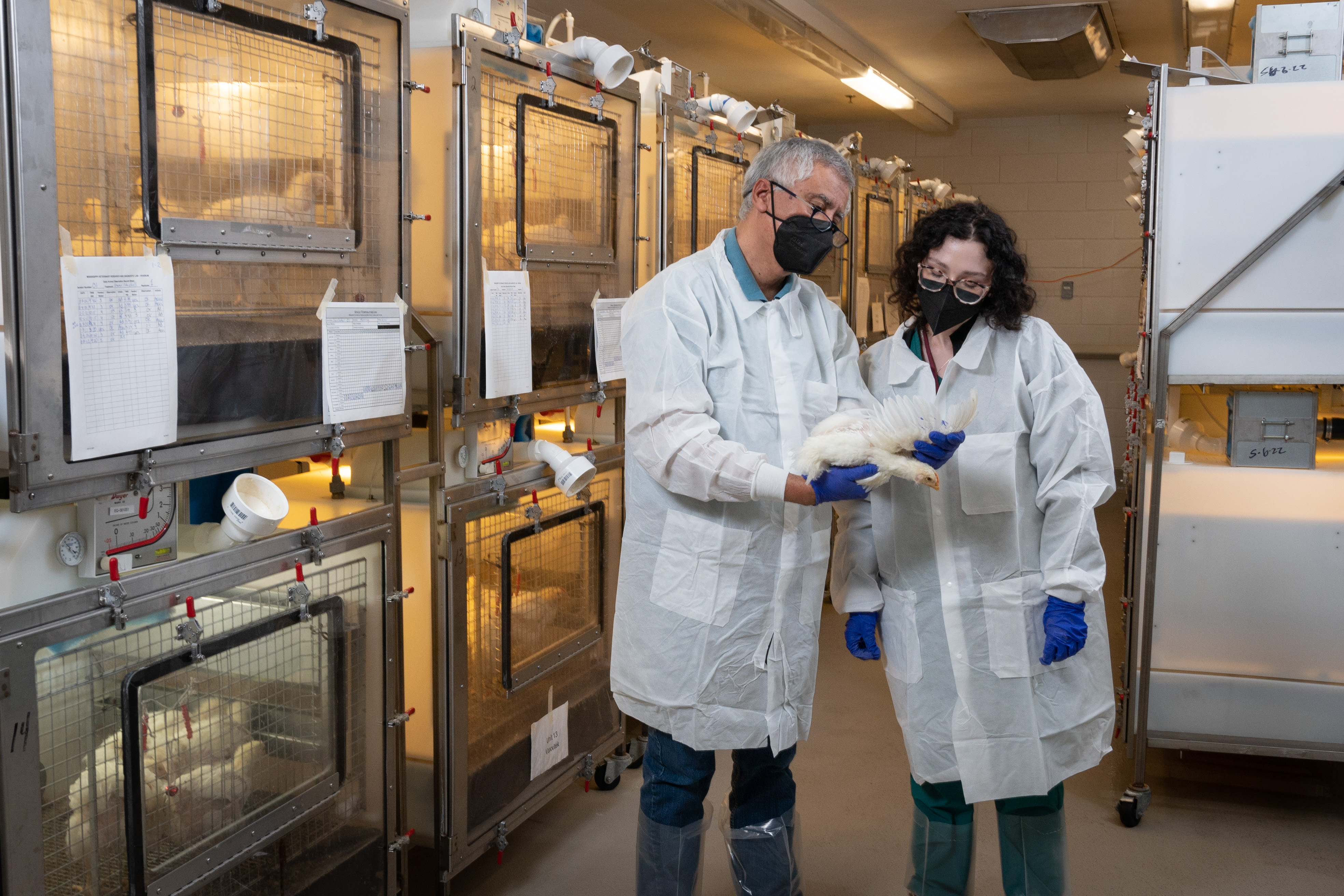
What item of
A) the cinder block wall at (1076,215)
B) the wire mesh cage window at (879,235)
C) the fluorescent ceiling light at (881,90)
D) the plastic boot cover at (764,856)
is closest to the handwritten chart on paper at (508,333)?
the plastic boot cover at (764,856)

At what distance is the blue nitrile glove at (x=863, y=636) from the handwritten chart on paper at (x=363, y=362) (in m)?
0.91

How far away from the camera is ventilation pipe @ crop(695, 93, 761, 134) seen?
3.16 meters

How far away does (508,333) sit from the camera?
2.21m

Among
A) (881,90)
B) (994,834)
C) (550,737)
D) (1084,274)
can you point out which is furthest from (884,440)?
(1084,274)

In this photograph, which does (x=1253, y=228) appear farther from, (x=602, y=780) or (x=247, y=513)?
(x=247, y=513)

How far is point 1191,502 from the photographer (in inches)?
109

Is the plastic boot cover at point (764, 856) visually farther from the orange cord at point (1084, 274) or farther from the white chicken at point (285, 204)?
the orange cord at point (1084, 274)

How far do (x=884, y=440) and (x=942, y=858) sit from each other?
0.89m

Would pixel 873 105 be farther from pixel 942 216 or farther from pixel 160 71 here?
pixel 160 71

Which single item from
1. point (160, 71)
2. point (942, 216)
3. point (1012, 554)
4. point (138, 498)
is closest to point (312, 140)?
point (160, 71)

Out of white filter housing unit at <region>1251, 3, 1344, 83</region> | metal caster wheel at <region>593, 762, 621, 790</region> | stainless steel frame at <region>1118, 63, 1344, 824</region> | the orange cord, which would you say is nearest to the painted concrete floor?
metal caster wheel at <region>593, 762, 621, 790</region>

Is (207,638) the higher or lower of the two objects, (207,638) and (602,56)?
the lower

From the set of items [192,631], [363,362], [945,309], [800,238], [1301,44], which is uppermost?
[1301,44]

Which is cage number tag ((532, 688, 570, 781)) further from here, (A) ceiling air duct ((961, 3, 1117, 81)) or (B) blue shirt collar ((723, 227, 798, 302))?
(A) ceiling air duct ((961, 3, 1117, 81))
